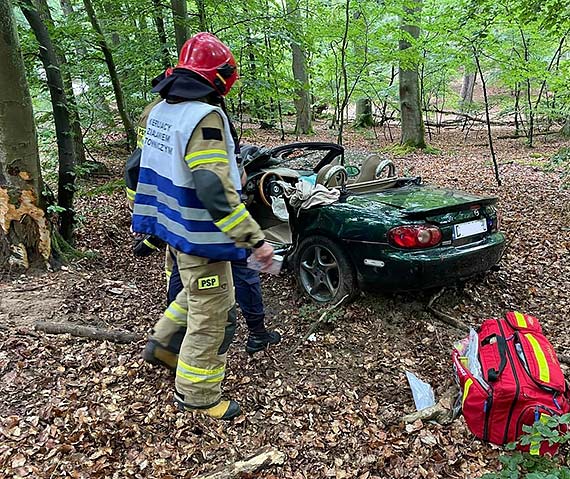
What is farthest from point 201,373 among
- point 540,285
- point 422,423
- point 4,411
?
point 540,285

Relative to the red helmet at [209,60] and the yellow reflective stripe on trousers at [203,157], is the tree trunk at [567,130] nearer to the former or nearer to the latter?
the red helmet at [209,60]

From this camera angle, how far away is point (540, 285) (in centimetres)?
469

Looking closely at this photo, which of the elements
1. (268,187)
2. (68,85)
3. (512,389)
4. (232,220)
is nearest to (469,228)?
(512,389)

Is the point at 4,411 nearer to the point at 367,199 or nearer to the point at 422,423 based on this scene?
the point at 422,423

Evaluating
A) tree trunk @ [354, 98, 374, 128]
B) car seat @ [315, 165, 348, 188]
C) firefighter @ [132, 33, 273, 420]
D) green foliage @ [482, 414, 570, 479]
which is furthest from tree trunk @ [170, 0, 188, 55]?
tree trunk @ [354, 98, 374, 128]

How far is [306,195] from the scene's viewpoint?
13.7 feet

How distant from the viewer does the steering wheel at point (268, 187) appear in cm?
414

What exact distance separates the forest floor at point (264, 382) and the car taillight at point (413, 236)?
707 mm

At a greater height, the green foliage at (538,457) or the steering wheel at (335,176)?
the steering wheel at (335,176)

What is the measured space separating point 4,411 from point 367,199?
3.13 m

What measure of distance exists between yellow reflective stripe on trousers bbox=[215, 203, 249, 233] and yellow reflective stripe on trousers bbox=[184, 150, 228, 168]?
0.29m

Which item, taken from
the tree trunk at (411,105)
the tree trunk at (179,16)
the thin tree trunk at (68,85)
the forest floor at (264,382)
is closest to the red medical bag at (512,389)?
the forest floor at (264,382)

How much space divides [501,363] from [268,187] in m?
2.36

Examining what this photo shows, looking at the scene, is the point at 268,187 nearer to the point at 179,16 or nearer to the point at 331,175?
the point at 331,175
